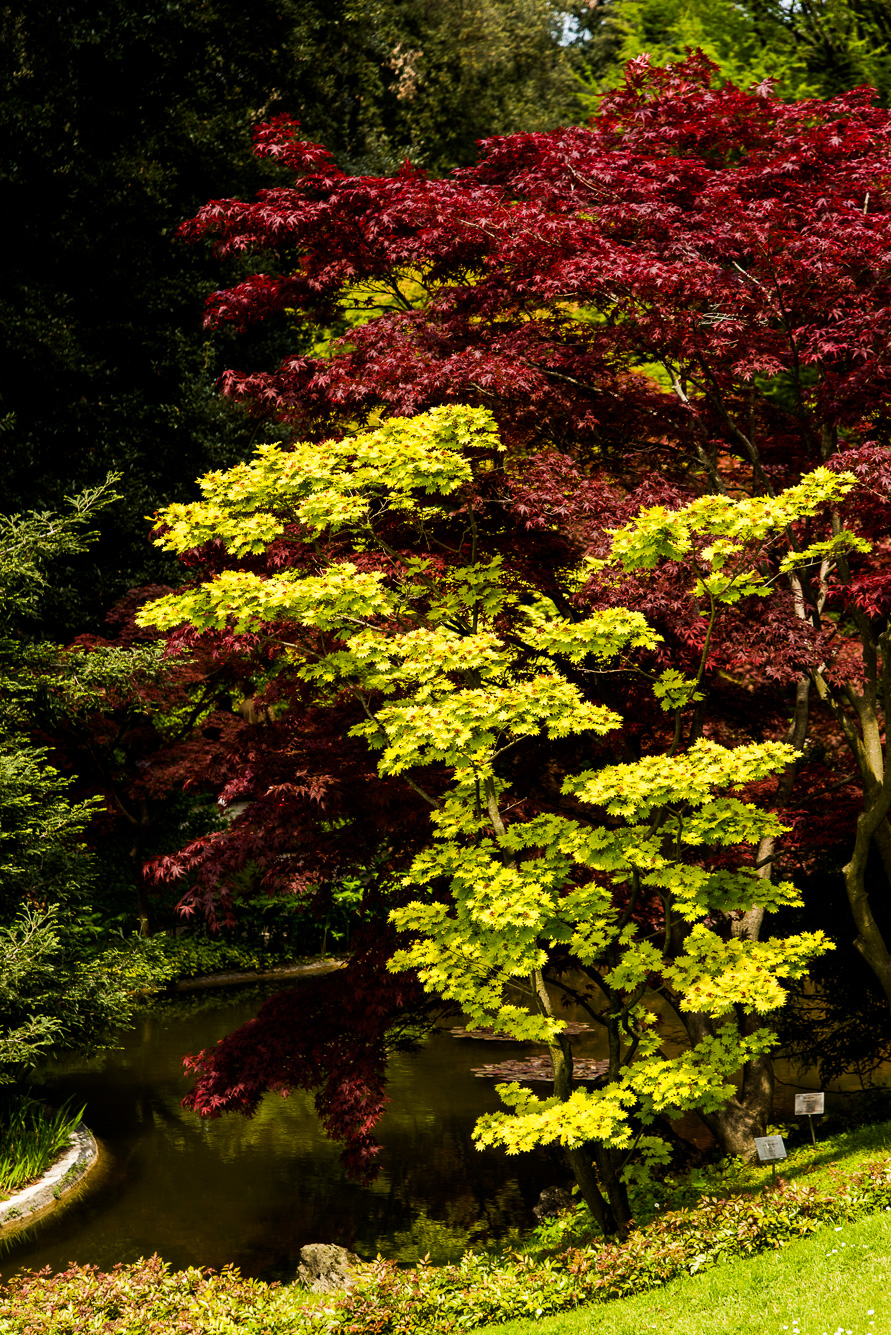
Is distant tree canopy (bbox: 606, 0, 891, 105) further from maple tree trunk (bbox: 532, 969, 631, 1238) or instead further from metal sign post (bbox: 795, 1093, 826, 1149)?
maple tree trunk (bbox: 532, 969, 631, 1238)

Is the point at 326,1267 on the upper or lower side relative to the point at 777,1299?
lower

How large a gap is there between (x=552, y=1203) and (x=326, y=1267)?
1.95 meters

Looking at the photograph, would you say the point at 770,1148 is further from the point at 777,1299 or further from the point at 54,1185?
the point at 54,1185

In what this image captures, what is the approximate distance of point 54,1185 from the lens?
888cm

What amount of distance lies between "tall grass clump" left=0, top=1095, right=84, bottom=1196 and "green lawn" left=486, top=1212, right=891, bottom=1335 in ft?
16.8

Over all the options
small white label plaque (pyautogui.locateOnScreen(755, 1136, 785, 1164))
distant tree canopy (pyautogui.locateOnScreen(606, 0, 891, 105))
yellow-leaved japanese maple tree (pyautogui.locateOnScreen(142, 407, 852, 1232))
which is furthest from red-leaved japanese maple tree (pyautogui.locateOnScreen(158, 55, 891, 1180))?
distant tree canopy (pyautogui.locateOnScreen(606, 0, 891, 105))

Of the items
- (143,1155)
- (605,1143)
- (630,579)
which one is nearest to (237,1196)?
(143,1155)

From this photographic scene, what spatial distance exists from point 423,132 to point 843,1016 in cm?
2299

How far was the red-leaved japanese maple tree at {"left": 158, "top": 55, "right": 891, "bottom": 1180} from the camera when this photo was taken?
7.25m

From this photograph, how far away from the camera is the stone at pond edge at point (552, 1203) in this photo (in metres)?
8.22

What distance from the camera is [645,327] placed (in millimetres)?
7441

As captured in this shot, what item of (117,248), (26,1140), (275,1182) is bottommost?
(275,1182)

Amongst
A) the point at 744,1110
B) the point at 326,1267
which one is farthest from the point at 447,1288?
the point at 744,1110

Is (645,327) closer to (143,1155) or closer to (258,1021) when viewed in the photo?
(258,1021)
